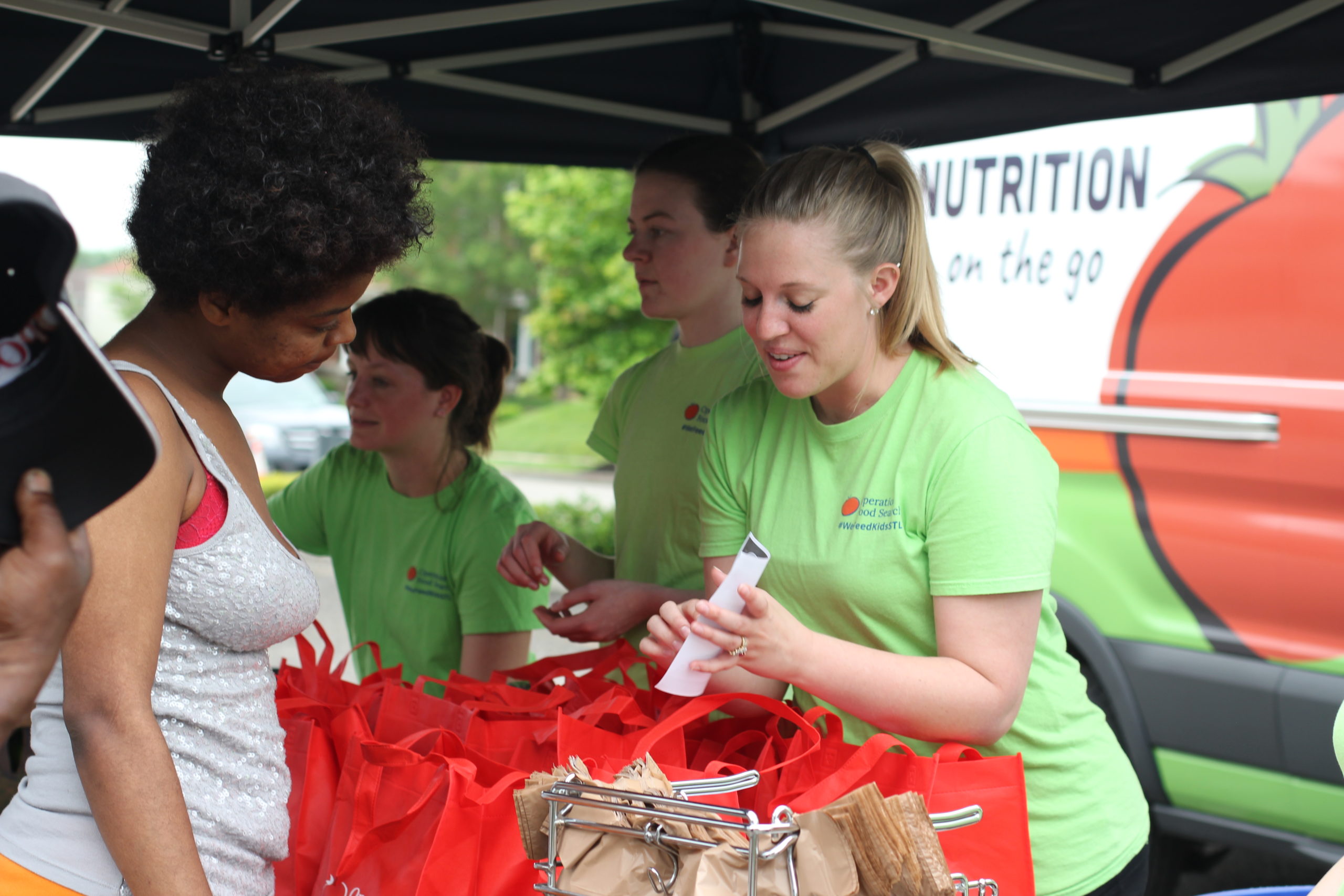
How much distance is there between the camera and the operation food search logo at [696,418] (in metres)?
2.33

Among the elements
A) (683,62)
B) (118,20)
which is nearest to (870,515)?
(118,20)

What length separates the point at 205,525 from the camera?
4.01ft

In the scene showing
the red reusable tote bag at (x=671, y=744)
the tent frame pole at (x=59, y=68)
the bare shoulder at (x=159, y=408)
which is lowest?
the red reusable tote bag at (x=671, y=744)

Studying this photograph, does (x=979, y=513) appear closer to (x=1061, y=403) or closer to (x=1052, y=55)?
(x=1052, y=55)

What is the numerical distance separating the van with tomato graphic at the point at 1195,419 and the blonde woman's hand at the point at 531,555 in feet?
5.69

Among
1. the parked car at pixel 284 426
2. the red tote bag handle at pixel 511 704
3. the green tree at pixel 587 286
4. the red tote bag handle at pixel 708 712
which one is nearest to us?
the red tote bag handle at pixel 708 712

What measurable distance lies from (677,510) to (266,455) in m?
12.3

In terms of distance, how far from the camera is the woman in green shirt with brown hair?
2.59 m

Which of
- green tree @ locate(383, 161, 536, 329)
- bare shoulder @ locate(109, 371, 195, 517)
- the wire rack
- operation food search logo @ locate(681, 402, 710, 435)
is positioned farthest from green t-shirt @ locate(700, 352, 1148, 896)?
green tree @ locate(383, 161, 536, 329)

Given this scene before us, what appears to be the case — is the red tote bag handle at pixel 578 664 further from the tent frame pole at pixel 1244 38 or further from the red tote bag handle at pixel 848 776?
the tent frame pole at pixel 1244 38

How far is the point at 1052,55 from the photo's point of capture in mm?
2322

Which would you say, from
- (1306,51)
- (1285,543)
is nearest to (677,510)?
(1306,51)

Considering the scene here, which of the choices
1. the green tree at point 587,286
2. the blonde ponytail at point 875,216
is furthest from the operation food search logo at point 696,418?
the green tree at point 587,286

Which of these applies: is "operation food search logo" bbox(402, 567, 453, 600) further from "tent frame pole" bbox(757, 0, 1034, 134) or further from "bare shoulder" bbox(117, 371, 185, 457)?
"tent frame pole" bbox(757, 0, 1034, 134)
